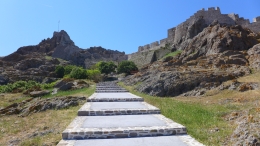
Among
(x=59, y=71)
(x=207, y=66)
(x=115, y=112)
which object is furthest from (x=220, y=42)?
(x=59, y=71)

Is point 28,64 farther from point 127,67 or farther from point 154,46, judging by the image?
point 154,46

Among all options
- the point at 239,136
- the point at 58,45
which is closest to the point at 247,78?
the point at 239,136

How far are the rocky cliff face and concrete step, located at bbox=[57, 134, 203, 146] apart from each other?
11167 millimetres

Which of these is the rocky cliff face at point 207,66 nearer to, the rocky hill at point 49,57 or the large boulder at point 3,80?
the large boulder at point 3,80

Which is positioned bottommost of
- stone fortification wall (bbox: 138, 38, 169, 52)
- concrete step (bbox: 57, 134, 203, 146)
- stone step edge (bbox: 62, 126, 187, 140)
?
concrete step (bbox: 57, 134, 203, 146)

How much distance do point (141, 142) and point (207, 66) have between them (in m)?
19.4

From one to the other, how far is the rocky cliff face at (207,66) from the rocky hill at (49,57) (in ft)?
121

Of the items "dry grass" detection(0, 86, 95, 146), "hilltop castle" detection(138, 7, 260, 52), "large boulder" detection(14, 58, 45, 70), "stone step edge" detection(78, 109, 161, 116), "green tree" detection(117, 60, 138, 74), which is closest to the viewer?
"dry grass" detection(0, 86, 95, 146)

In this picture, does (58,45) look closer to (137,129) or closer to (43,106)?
(43,106)

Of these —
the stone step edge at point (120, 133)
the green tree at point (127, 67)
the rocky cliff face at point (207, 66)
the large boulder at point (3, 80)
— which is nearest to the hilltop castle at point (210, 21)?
the rocky cliff face at point (207, 66)

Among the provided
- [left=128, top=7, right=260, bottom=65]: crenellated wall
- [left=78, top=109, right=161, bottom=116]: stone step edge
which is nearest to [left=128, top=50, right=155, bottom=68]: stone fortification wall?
[left=128, top=7, right=260, bottom=65]: crenellated wall

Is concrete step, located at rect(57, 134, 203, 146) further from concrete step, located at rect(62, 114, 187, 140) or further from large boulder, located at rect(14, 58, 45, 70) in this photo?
large boulder, located at rect(14, 58, 45, 70)

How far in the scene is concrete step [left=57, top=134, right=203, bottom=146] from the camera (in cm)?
524

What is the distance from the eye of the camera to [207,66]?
75.5 ft
